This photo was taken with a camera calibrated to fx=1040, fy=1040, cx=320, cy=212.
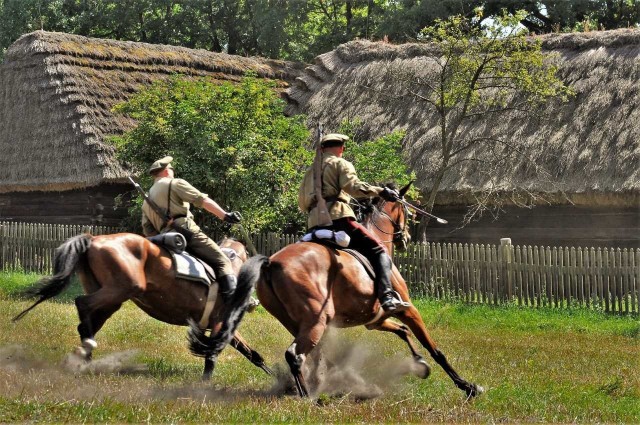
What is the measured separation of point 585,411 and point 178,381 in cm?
366

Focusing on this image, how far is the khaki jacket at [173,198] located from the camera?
10195 mm

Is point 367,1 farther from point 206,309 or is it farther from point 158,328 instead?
point 206,309

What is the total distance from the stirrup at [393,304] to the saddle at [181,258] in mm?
2113

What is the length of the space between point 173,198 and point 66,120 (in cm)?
1368

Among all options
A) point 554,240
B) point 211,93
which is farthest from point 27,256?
point 554,240

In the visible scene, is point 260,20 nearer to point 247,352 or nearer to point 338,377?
point 247,352

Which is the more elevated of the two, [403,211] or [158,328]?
[403,211]

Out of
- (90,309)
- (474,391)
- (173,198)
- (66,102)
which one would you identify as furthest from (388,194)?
(66,102)

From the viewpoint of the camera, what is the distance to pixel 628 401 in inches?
354

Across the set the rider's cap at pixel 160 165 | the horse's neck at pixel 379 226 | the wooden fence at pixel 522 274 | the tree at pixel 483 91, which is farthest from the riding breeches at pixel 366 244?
Result: the tree at pixel 483 91

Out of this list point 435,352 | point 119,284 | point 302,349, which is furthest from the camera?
point 119,284

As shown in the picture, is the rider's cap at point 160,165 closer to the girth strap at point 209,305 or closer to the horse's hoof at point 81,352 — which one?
the girth strap at point 209,305

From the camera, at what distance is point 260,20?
35.8 metres

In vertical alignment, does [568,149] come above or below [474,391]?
above
